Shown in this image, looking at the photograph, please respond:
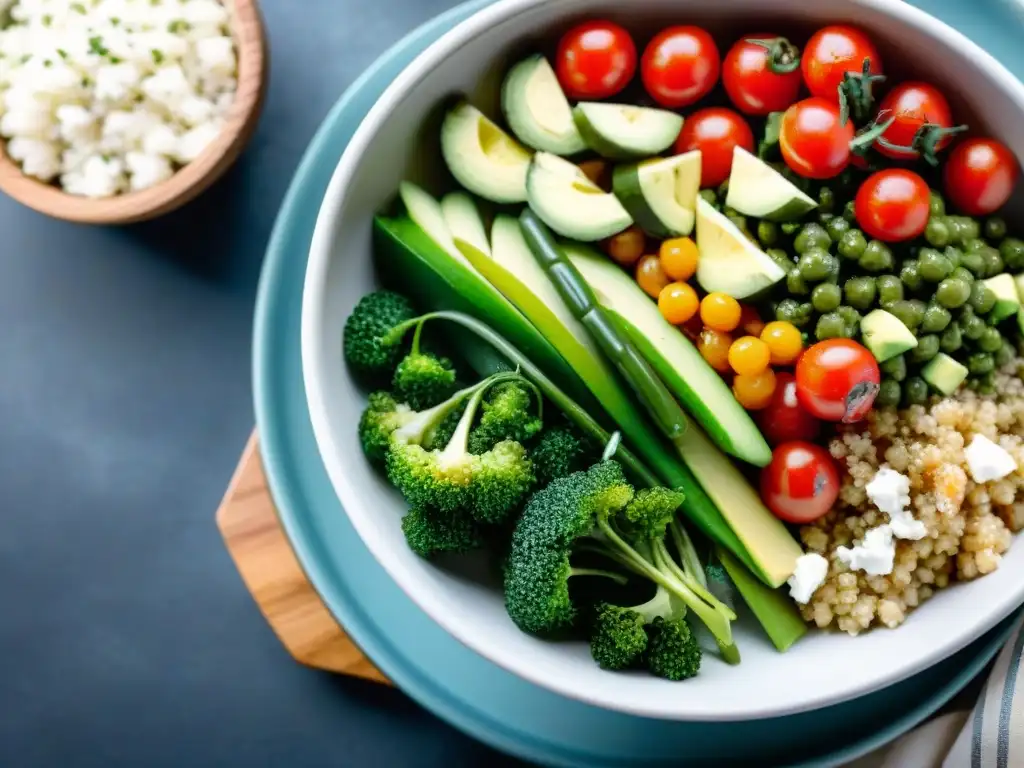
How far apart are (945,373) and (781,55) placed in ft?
1.77

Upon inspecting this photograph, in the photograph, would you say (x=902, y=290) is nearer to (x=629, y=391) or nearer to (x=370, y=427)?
(x=629, y=391)

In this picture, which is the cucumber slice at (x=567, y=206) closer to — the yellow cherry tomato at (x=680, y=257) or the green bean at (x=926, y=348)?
the yellow cherry tomato at (x=680, y=257)

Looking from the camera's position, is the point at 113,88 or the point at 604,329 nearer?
the point at 604,329

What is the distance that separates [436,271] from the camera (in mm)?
1521

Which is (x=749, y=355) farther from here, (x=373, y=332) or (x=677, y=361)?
(x=373, y=332)

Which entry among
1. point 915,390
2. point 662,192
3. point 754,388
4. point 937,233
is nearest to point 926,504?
point 915,390

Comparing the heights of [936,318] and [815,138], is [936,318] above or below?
below

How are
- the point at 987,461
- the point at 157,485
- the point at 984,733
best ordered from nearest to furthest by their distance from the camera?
the point at 987,461 < the point at 984,733 < the point at 157,485

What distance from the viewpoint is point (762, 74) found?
1.53m

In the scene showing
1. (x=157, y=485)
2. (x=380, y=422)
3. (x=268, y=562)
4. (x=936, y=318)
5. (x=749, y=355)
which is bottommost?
(x=157, y=485)

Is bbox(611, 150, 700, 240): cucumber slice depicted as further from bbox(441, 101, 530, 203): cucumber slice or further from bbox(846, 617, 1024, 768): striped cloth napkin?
bbox(846, 617, 1024, 768): striped cloth napkin

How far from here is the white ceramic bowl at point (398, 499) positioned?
1.40 m

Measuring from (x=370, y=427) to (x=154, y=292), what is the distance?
742mm

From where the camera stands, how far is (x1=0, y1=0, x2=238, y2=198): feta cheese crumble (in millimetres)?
1766
